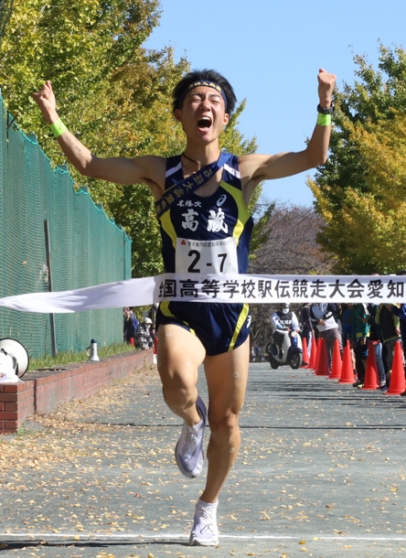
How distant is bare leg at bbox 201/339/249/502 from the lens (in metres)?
6.41

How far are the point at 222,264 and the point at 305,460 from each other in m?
4.72

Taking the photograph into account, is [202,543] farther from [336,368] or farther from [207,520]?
[336,368]

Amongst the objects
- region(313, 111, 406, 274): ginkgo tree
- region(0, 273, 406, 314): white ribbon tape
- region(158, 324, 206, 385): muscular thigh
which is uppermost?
region(313, 111, 406, 274): ginkgo tree

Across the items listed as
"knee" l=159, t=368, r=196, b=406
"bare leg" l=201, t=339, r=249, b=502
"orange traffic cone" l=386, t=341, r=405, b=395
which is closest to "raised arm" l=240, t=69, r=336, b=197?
"bare leg" l=201, t=339, r=249, b=502

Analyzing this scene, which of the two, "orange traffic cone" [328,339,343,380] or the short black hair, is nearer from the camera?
the short black hair

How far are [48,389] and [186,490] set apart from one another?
19.4 ft

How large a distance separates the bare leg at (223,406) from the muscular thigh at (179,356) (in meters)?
0.19

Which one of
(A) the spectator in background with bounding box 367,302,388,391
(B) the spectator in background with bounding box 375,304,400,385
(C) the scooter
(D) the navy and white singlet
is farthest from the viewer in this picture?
(C) the scooter

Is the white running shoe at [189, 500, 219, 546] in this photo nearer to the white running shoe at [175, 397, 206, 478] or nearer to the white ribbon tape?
the white running shoe at [175, 397, 206, 478]

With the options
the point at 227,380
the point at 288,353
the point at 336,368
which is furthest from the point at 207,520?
the point at 288,353

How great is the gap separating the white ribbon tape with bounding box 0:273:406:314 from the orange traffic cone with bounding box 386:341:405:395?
12.6 meters

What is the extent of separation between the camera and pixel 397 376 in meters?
21.0

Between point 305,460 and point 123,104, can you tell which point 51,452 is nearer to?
point 305,460

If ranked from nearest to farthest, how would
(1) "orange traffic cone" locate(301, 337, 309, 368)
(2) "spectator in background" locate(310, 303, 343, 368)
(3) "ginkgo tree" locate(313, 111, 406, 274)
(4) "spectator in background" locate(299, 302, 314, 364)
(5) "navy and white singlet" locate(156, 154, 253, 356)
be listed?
(5) "navy and white singlet" locate(156, 154, 253, 356) < (2) "spectator in background" locate(310, 303, 343, 368) < (1) "orange traffic cone" locate(301, 337, 309, 368) < (4) "spectator in background" locate(299, 302, 314, 364) < (3) "ginkgo tree" locate(313, 111, 406, 274)
